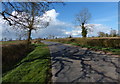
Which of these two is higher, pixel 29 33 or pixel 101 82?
pixel 29 33

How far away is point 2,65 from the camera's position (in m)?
7.55

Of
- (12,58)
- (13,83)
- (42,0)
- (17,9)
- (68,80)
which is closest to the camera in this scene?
(68,80)

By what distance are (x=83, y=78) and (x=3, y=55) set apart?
8017 mm

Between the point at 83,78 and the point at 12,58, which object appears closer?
the point at 83,78

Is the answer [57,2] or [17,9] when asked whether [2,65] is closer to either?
[17,9]

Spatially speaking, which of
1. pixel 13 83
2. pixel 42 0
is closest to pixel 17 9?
pixel 42 0

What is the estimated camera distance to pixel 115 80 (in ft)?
10.2

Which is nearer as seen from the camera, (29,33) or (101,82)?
(101,82)

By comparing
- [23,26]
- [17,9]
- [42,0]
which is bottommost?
[23,26]

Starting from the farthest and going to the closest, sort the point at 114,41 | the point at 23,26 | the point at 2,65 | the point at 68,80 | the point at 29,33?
1. the point at 29,33
2. the point at 114,41
3. the point at 23,26
4. the point at 2,65
5. the point at 68,80

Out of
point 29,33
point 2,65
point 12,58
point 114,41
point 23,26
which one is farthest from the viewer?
point 29,33

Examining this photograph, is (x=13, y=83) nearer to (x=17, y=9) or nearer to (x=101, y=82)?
(x=101, y=82)

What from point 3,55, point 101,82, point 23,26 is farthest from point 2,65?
point 101,82

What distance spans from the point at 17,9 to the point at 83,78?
268 inches
